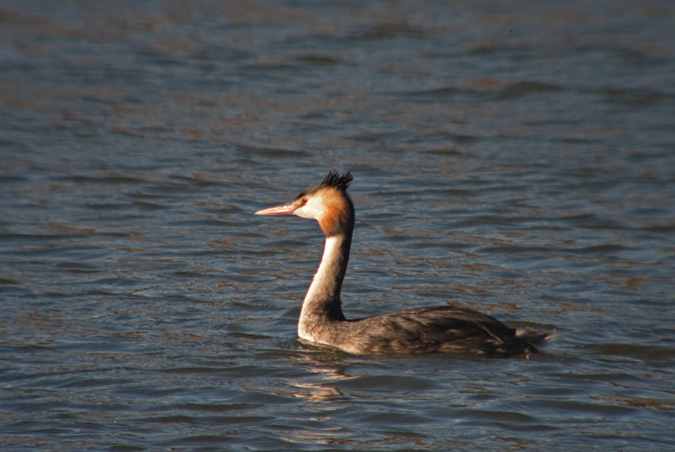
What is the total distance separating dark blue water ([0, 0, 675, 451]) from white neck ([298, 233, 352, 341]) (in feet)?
0.84

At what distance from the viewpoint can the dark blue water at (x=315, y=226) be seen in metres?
6.54

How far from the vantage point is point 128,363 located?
23.6ft

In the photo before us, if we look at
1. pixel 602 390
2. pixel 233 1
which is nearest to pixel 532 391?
pixel 602 390

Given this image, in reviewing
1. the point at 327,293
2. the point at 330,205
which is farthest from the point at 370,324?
the point at 330,205

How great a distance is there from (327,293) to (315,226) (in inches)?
124

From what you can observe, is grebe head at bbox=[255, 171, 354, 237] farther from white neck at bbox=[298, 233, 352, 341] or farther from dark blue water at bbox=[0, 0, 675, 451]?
dark blue water at bbox=[0, 0, 675, 451]

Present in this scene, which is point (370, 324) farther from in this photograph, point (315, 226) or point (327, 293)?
point (315, 226)

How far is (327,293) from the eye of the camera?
7.93m

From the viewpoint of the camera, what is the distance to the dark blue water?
6543 millimetres

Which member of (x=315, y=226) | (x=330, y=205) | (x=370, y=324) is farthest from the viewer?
(x=315, y=226)

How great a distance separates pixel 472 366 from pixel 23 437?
9.29ft

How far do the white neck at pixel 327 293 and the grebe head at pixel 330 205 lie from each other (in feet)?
0.30

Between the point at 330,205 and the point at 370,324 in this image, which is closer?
the point at 370,324

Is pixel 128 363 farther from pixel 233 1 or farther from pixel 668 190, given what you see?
pixel 233 1
